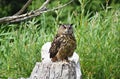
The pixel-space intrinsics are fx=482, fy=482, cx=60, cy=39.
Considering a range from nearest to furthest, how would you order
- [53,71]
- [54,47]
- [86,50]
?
[53,71] → [54,47] → [86,50]

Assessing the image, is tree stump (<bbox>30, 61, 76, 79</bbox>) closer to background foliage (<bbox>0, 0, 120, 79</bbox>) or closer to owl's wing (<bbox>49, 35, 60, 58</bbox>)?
owl's wing (<bbox>49, 35, 60, 58</bbox>)

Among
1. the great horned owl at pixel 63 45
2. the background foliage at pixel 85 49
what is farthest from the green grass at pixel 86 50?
the great horned owl at pixel 63 45

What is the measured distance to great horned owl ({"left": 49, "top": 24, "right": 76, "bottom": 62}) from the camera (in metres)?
4.42

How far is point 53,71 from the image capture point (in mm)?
4145

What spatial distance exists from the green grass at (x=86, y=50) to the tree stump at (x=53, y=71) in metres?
1.18

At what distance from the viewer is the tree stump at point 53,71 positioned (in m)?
4.12

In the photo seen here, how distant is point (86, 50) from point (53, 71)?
5.33 ft

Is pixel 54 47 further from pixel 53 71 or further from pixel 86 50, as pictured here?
pixel 86 50

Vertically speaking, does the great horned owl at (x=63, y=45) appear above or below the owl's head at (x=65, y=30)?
below

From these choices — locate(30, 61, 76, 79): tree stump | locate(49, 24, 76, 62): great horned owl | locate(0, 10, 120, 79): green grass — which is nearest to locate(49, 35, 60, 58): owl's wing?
locate(49, 24, 76, 62): great horned owl

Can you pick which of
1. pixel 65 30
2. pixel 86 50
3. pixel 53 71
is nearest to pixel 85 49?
pixel 86 50

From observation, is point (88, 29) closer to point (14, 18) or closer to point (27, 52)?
point (27, 52)

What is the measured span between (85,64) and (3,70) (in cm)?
97

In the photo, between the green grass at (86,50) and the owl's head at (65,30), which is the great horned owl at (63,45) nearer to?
the owl's head at (65,30)
